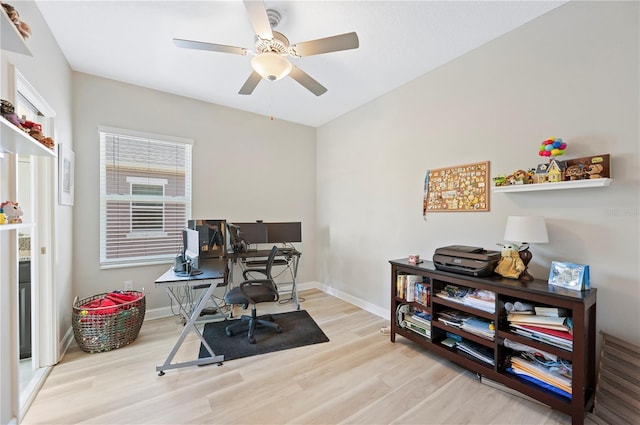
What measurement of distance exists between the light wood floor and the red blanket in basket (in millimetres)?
397

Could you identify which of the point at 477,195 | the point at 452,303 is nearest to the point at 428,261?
the point at 452,303

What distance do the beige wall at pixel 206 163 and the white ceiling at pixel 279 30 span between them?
0.29m

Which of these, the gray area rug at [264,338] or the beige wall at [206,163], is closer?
the gray area rug at [264,338]

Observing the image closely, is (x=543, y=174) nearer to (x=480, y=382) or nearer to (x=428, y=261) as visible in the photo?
(x=428, y=261)

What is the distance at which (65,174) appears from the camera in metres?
2.36

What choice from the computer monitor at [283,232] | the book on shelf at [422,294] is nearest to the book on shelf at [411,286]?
the book on shelf at [422,294]

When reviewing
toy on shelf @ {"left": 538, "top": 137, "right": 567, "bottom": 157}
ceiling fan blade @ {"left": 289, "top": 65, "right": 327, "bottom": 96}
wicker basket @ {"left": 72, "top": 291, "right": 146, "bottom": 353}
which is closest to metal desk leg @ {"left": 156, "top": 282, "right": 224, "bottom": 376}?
wicker basket @ {"left": 72, "top": 291, "right": 146, "bottom": 353}

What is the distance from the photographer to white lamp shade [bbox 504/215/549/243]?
1.78m

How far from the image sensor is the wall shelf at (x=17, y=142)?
44.1 inches

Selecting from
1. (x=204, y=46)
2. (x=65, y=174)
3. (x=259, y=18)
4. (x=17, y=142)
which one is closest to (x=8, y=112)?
(x=17, y=142)

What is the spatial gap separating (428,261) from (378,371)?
3.84ft

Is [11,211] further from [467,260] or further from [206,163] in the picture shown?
[467,260]

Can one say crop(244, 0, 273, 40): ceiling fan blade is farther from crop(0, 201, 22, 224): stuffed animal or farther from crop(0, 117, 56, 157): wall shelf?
crop(0, 201, 22, 224): stuffed animal

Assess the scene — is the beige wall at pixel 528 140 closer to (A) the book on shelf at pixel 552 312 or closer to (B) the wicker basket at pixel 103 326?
(A) the book on shelf at pixel 552 312
